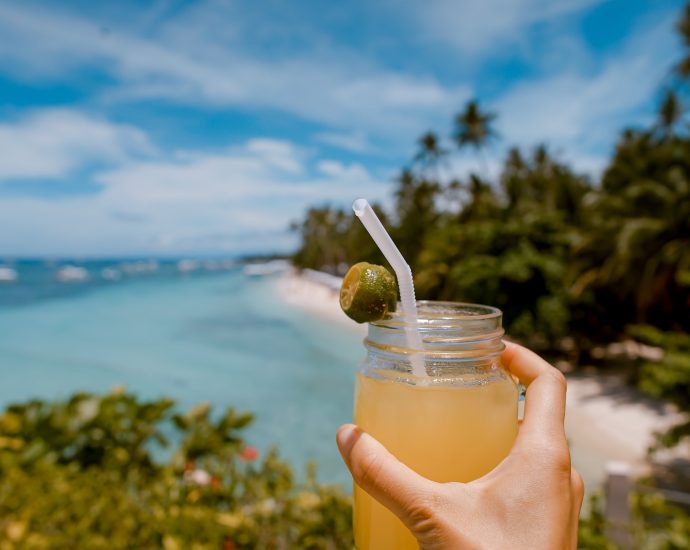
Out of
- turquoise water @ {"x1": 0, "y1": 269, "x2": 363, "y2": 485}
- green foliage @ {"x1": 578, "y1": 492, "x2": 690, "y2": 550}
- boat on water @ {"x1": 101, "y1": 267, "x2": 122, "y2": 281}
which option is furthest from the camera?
boat on water @ {"x1": 101, "y1": 267, "x2": 122, "y2": 281}

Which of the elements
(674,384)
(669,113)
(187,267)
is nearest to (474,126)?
(669,113)

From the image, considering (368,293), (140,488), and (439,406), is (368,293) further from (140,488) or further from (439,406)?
(140,488)

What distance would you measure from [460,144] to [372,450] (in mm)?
28258

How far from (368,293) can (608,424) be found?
10788 mm

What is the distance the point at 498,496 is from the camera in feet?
3.15

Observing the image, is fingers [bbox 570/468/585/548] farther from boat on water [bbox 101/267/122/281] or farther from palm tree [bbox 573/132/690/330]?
boat on water [bbox 101/267/122/281]

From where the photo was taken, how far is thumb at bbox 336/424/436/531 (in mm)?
942

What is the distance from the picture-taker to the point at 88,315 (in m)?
30.5

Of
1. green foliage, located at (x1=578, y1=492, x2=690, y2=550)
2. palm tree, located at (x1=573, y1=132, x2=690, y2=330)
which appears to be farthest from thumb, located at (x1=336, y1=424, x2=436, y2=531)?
palm tree, located at (x1=573, y1=132, x2=690, y2=330)

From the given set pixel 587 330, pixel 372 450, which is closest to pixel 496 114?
pixel 587 330

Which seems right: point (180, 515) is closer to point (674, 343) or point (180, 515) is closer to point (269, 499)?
point (269, 499)

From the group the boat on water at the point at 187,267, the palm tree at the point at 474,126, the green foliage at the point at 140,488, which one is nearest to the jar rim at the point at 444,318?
the green foliage at the point at 140,488

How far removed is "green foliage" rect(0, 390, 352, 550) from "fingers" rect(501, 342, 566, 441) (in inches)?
73.0

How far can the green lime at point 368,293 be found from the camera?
1.14 metres
